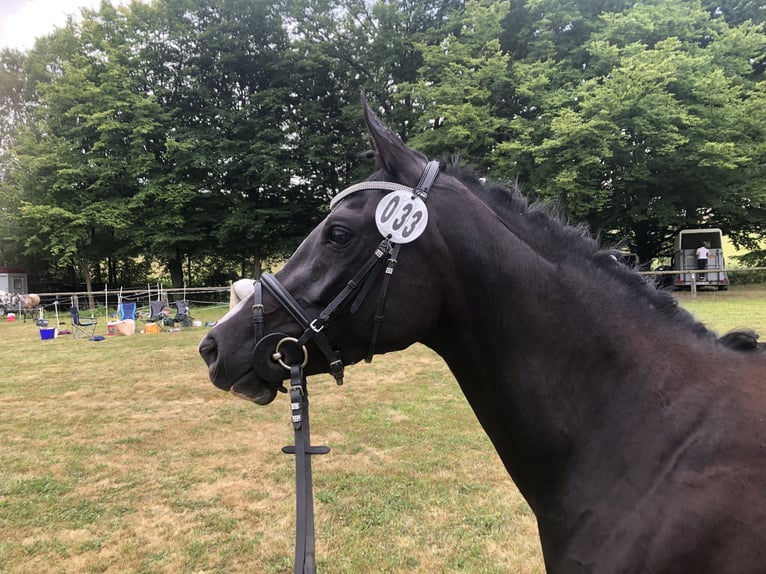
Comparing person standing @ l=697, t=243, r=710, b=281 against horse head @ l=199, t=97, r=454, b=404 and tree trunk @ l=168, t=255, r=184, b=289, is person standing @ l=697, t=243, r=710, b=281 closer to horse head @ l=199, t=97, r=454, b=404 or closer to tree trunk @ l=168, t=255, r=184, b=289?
horse head @ l=199, t=97, r=454, b=404

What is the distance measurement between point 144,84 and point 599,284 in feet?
119

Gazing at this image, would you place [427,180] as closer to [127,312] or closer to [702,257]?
[127,312]

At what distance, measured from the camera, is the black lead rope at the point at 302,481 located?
70.5 inches

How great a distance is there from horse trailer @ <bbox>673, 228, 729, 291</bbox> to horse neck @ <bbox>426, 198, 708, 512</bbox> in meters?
24.7

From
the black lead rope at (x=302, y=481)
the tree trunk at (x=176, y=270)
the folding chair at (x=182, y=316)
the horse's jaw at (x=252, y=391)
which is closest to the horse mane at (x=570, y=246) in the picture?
the black lead rope at (x=302, y=481)

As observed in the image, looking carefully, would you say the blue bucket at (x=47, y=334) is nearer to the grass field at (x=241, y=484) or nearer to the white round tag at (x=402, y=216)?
the grass field at (x=241, y=484)

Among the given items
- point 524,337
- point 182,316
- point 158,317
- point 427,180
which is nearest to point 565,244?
point 524,337

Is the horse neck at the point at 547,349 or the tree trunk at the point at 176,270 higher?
the tree trunk at the point at 176,270

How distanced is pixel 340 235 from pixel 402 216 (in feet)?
0.79

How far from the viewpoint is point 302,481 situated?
Answer: 6.36 ft

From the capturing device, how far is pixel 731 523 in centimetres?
131

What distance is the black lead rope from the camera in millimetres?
1790

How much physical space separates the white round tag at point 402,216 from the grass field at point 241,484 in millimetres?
1272

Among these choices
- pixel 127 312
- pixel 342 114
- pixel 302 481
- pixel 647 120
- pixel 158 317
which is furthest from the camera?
pixel 342 114
